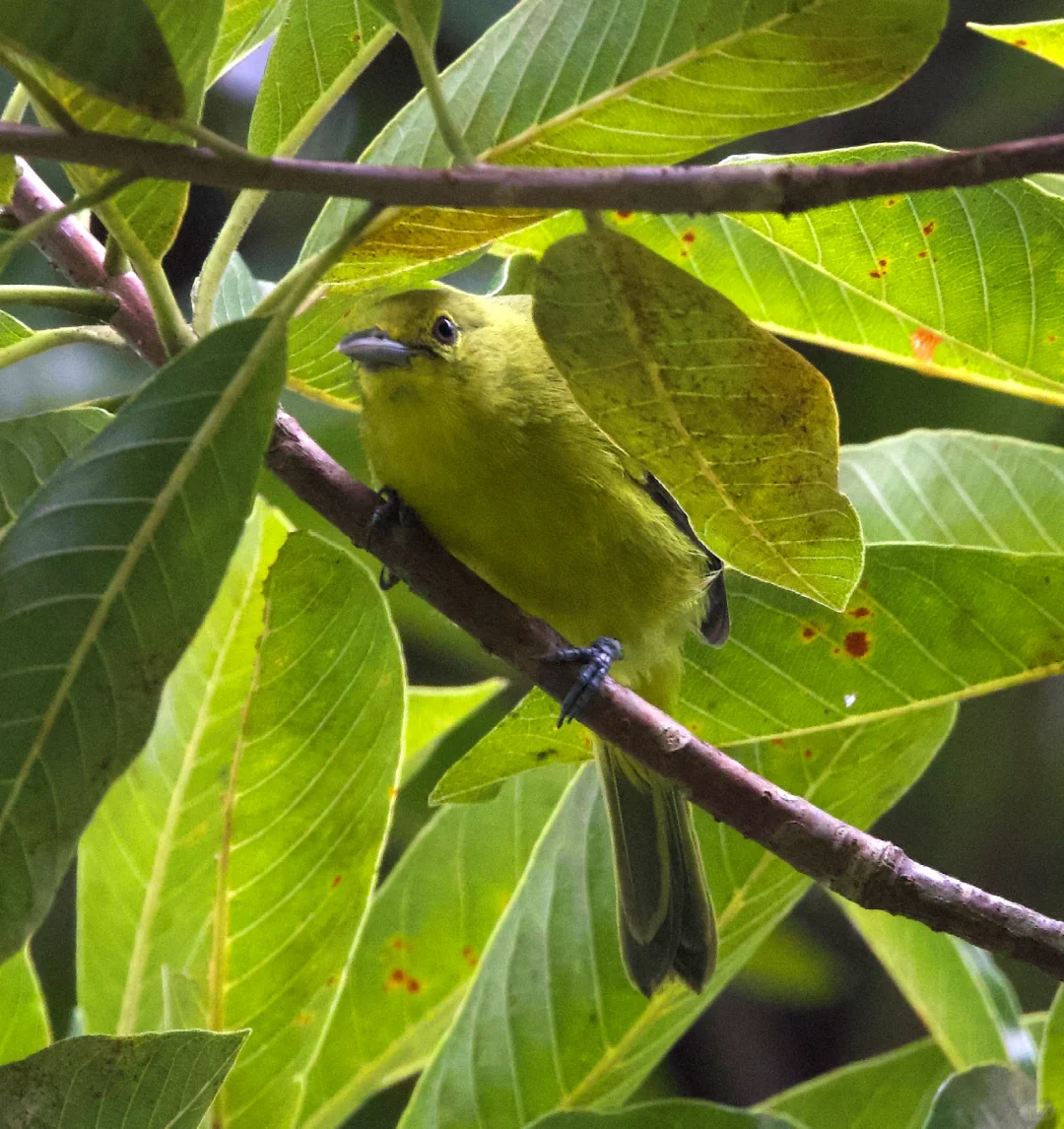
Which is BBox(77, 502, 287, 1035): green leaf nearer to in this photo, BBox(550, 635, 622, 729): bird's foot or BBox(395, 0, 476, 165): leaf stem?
BBox(550, 635, 622, 729): bird's foot

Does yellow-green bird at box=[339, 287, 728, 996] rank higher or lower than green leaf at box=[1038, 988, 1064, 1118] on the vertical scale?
higher

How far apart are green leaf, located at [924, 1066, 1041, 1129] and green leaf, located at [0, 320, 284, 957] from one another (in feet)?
3.88

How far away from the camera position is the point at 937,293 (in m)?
1.72

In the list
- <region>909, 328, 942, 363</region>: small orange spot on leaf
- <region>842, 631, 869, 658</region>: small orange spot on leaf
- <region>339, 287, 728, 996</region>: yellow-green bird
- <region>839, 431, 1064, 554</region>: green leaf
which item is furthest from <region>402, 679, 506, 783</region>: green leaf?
<region>909, 328, 942, 363</region>: small orange spot on leaf

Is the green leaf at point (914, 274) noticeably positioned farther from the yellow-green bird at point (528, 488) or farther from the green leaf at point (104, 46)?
the green leaf at point (104, 46)

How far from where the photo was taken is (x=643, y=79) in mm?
1141

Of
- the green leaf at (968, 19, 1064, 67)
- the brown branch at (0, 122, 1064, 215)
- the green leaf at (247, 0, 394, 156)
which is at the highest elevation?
the green leaf at (968, 19, 1064, 67)

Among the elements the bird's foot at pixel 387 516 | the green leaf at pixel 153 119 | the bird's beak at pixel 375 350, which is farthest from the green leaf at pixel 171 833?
the green leaf at pixel 153 119

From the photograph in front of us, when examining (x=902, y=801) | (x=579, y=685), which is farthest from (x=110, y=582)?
(x=902, y=801)

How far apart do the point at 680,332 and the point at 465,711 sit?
57.8 inches

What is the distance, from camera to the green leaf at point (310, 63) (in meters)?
1.44

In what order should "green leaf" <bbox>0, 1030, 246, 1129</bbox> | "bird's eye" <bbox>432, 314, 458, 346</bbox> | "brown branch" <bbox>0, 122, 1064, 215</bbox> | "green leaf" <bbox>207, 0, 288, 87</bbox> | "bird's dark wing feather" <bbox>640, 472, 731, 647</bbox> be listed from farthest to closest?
"bird's dark wing feather" <bbox>640, 472, 731, 647</bbox> → "bird's eye" <bbox>432, 314, 458, 346</bbox> → "green leaf" <bbox>207, 0, 288, 87</bbox> → "green leaf" <bbox>0, 1030, 246, 1129</bbox> → "brown branch" <bbox>0, 122, 1064, 215</bbox>

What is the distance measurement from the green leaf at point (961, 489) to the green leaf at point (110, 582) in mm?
1244

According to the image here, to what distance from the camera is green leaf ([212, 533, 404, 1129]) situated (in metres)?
1.87
